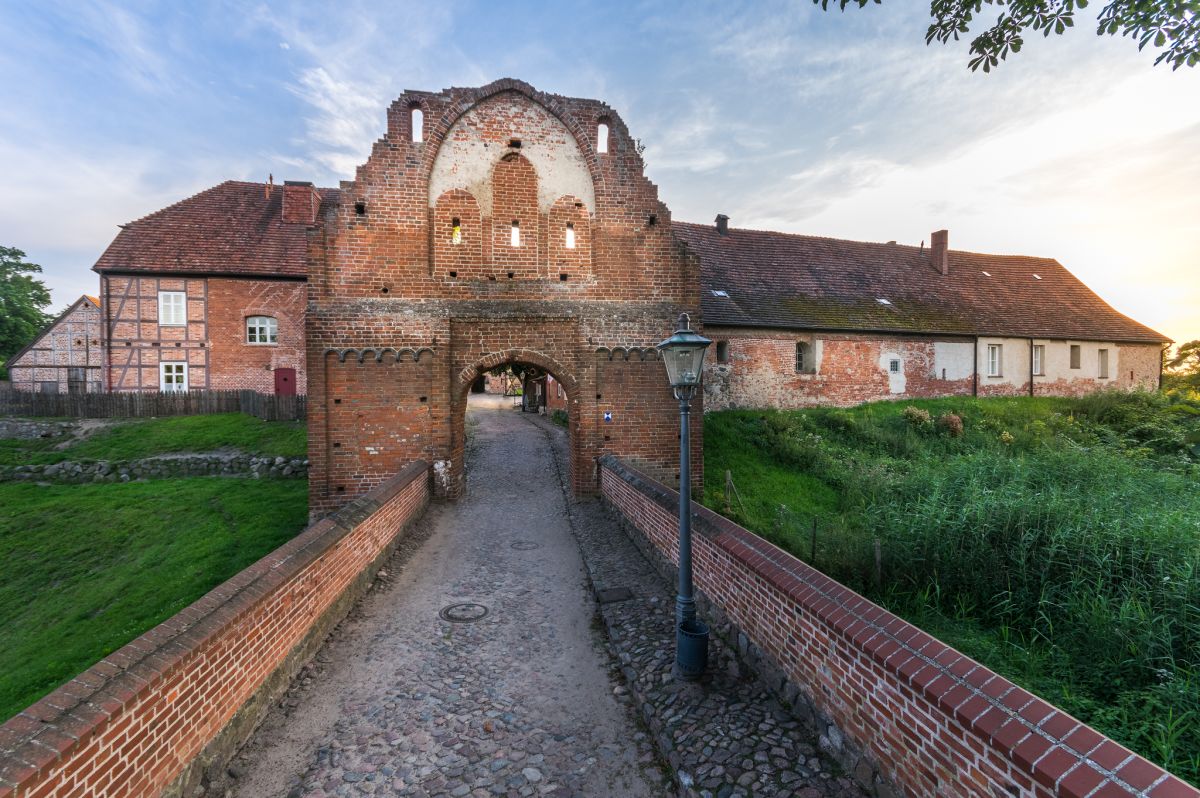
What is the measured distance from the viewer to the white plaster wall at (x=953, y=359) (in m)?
22.7

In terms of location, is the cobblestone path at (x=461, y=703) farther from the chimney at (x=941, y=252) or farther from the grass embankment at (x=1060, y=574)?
the chimney at (x=941, y=252)

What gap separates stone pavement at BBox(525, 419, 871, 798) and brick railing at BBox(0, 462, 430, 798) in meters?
3.12

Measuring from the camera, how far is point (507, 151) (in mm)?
11047

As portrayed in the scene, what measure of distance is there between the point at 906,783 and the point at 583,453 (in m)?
8.56

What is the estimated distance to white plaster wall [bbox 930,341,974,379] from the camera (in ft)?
74.5

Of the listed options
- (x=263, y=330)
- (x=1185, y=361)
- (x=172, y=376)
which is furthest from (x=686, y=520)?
(x=1185, y=361)

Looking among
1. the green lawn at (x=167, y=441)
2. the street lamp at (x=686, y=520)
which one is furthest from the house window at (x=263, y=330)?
the street lamp at (x=686, y=520)

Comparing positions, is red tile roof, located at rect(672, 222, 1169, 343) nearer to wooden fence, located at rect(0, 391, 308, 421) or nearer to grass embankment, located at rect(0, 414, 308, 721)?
grass embankment, located at rect(0, 414, 308, 721)

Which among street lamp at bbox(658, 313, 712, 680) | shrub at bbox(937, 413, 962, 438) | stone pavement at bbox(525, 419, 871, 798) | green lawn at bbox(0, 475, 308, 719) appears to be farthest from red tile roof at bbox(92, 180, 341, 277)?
shrub at bbox(937, 413, 962, 438)

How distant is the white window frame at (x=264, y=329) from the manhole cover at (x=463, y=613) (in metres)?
20.9

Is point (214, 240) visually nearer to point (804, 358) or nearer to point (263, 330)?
point (263, 330)

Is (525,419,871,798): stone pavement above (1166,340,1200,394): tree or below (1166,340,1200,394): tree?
below

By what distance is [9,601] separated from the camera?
9.09 metres

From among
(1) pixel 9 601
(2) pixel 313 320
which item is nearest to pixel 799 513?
(2) pixel 313 320
